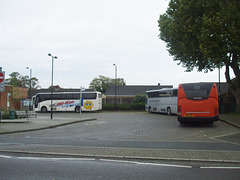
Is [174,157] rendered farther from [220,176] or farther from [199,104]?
[199,104]

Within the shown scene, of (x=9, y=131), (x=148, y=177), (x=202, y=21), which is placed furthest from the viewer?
(x=202, y=21)

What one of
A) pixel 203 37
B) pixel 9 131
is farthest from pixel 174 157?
pixel 203 37

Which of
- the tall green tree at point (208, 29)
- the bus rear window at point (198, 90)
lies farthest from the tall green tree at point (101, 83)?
the bus rear window at point (198, 90)

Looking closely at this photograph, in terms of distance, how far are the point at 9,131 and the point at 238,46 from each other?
17.8 meters

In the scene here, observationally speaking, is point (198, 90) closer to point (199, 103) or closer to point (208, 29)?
point (199, 103)

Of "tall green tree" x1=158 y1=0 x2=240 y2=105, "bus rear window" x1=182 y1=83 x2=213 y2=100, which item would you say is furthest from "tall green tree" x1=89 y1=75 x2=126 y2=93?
"bus rear window" x1=182 y1=83 x2=213 y2=100

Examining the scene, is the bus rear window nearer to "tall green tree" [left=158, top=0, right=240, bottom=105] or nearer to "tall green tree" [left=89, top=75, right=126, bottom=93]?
"tall green tree" [left=158, top=0, right=240, bottom=105]

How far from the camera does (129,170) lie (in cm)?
537

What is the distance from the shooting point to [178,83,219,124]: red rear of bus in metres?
14.8

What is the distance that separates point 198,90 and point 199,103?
0.91 meters

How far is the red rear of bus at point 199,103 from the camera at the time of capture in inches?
581

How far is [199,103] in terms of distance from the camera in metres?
14.9

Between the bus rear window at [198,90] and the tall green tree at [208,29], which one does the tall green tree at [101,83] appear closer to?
the tall green tree at [208,29]

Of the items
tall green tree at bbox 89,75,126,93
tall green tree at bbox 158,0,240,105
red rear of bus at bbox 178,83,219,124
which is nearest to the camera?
red rear of bus at bbox 178,83,219,124
